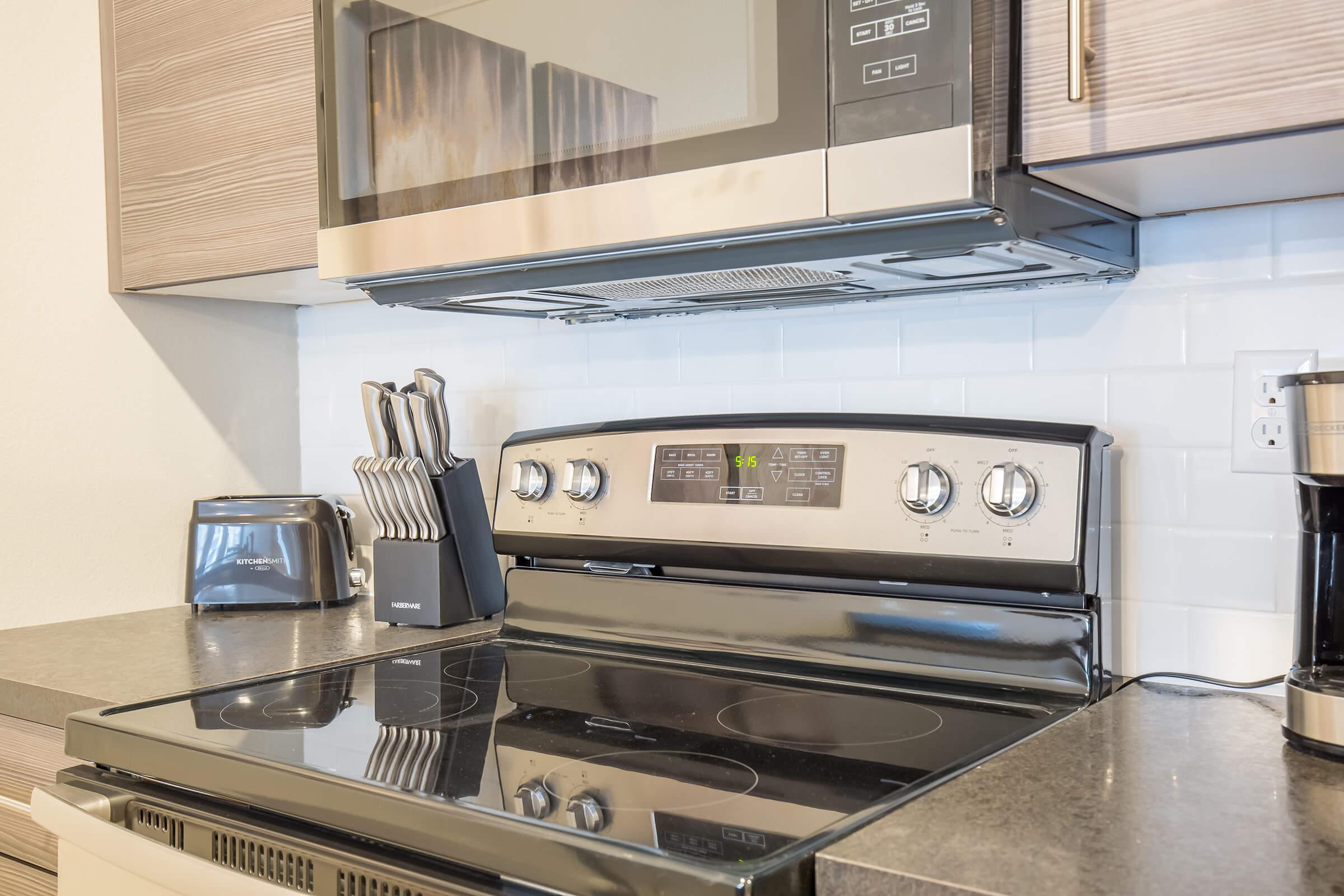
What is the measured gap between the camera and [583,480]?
1317 mm

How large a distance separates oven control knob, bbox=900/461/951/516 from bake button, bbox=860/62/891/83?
38 cm

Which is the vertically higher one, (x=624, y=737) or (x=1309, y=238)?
(x=1309, y=238)

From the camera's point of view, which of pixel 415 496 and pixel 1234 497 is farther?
pixel 415 496

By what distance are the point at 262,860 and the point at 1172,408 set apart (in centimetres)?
93

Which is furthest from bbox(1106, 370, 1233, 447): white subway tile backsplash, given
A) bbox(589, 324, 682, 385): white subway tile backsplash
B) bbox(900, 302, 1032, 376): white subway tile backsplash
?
bbox(589, 324, 682, 385): white subway tile backsplash

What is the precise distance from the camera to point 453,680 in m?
1.17

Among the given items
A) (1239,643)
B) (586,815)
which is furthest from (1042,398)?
(586,815)

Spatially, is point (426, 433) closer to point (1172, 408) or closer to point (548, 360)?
point (548, 360)

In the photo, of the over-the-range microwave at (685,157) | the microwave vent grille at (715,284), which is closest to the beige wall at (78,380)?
the over-the-range microwave at (685,157)

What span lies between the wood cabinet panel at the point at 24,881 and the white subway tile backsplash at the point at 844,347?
103 cm

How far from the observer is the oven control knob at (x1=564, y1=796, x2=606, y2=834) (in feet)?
2.30

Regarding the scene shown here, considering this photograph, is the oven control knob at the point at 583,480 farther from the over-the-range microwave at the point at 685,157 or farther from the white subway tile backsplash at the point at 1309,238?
the white subway tile backsplash at the point at 1309,238

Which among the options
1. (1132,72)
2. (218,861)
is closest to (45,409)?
(218,861)

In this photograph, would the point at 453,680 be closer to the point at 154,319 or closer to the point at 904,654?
the point at 904,654
